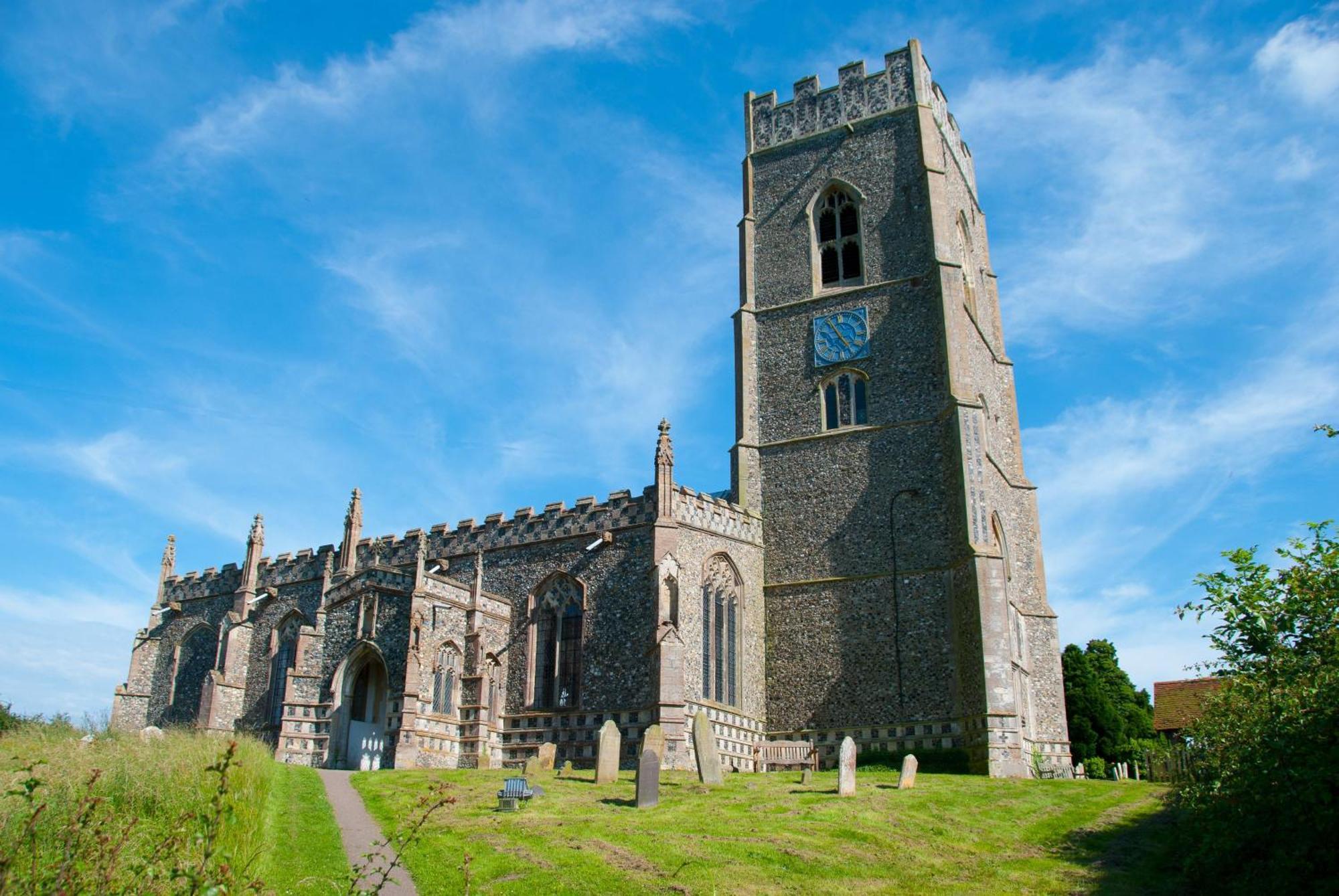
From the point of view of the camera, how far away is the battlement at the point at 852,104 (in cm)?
3641

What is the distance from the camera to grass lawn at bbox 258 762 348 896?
13141mm

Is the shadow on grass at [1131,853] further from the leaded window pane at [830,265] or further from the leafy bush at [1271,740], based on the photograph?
the leaded window pane at [830,265]

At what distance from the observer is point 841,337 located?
3406 cm

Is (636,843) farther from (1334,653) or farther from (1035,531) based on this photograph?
(1035,531)

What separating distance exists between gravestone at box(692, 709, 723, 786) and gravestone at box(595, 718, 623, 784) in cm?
167

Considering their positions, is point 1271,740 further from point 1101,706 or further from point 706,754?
point 1101,706

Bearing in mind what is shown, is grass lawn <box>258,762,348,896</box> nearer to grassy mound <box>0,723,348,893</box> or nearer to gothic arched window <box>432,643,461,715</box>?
grassy mound <box>0,723,348,893</box>

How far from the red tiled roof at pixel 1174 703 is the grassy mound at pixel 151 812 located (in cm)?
3061

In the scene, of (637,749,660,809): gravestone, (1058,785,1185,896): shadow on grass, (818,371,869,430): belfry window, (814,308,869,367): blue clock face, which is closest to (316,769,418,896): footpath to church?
(637,749,660,809): gravestone

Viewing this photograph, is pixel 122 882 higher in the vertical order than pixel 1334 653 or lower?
lower

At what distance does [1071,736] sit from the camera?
37.6 meters

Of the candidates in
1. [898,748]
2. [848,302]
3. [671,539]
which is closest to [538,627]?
[671,539]

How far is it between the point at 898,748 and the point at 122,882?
2152 centimetres

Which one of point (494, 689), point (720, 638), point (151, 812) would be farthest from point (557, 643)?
point (151, 812)
